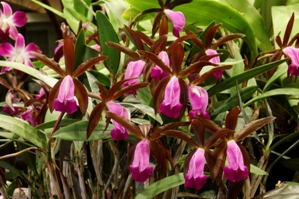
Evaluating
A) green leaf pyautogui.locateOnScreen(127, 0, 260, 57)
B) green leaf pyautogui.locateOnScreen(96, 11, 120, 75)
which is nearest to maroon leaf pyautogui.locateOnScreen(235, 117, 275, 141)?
green leaf pyautogui.locateOnScreen(96, 11, 120, 75)

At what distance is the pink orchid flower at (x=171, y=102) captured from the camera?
47 centimetres

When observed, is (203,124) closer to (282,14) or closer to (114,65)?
(114,65)

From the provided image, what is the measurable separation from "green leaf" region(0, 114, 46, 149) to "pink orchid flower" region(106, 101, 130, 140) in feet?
0.49

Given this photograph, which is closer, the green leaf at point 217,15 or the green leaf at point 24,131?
the green leaf at point 24,131

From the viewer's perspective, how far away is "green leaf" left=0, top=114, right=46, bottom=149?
0.58m

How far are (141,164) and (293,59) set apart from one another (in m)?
0.29

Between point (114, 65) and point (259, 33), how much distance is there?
36 cm

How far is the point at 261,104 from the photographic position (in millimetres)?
690

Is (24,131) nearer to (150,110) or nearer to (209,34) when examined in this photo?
(150,110)

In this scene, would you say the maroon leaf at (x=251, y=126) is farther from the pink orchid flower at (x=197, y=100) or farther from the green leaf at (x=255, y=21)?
the green leaf at (x=255, y=21)

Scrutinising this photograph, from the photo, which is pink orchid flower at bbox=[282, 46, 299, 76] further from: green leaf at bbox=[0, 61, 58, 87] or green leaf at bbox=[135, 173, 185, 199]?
green leaf at bbox=[0, 61, 58, 87]

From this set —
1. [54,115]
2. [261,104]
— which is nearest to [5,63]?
[54,115]

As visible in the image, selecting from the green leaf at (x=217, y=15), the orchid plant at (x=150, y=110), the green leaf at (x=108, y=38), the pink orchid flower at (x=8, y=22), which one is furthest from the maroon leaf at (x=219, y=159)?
the pink orchid flower at (x=8, y=22)

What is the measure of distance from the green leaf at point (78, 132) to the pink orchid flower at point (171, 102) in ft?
0.32
